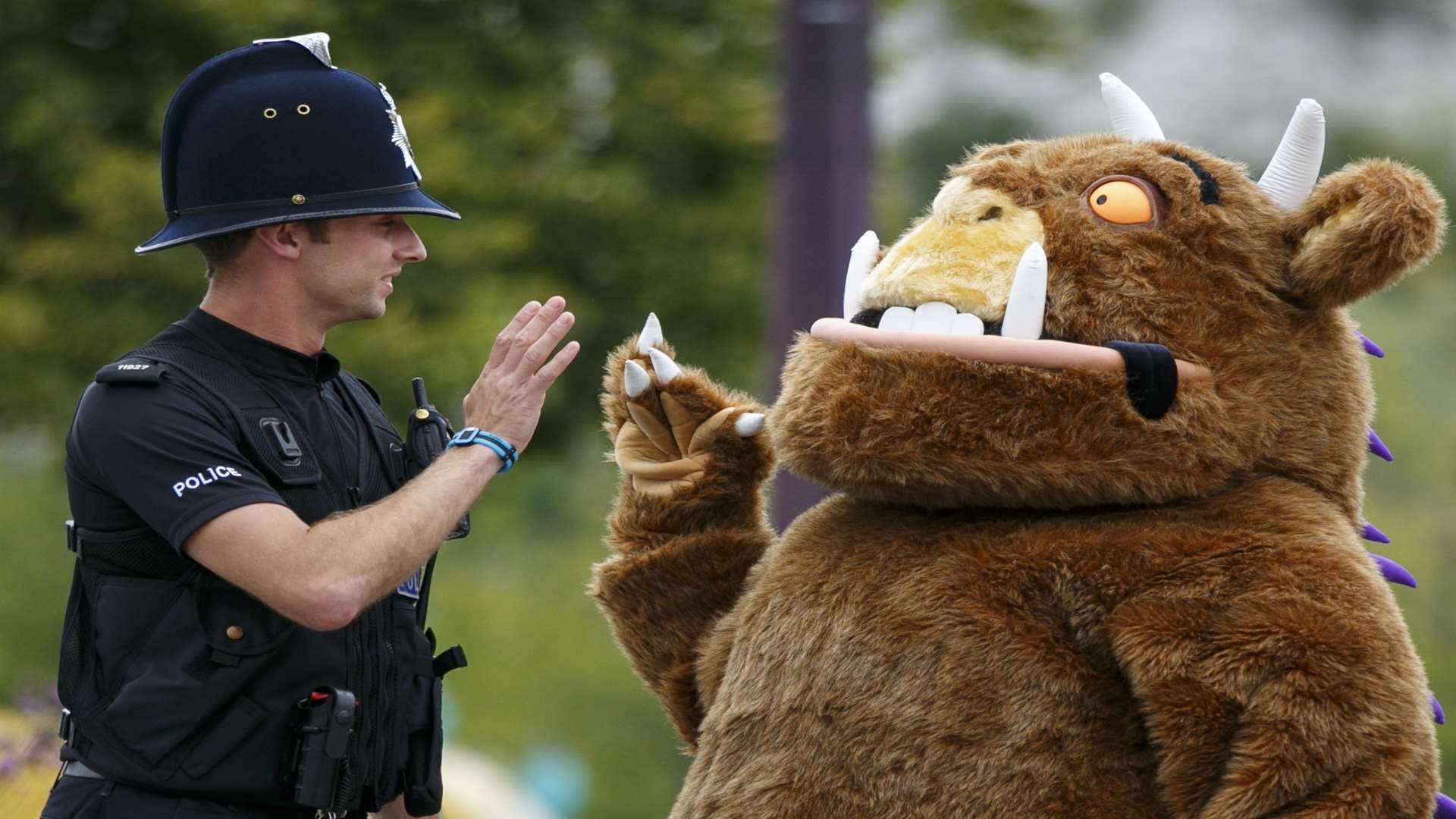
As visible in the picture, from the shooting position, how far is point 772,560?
2.96 meters

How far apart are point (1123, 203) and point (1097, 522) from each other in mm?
522

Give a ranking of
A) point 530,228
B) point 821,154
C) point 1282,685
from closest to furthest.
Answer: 1. point 1282,685
2. point 821,154
3. point 530,228

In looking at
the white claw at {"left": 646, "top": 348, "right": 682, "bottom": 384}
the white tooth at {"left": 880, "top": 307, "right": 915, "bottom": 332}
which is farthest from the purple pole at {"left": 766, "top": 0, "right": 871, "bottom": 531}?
the white tooth at {"left": 880, "top": 307, "right": 915, "bottom": 332}

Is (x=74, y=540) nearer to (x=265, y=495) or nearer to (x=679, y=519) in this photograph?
(x=265, y=495)

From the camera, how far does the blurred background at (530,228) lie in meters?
5.29

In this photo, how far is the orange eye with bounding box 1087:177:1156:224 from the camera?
109 inches

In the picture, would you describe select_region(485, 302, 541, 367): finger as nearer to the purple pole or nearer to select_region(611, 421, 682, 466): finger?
select_region(611, 421, 682, 466): finger

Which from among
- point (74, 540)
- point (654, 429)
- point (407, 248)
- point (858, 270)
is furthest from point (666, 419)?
point (74, 540)

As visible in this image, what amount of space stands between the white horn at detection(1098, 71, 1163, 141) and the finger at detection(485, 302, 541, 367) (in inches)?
41.4

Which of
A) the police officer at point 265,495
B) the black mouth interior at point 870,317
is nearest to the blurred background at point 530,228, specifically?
the black mouth interior at point 870,317

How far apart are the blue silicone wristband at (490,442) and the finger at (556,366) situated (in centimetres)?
12

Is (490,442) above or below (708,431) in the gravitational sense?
above

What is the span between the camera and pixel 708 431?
3.05m

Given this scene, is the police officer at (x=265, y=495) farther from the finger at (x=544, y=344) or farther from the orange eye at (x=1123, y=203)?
the orange eye at (x=1123, y=203)
